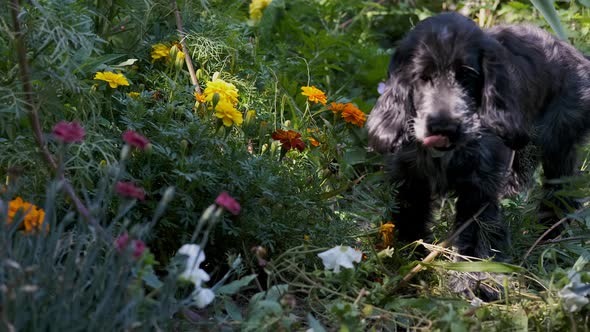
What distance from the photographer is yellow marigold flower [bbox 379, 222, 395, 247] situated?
3.10 metres

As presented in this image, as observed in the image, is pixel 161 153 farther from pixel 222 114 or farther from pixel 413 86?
pixel 413 86

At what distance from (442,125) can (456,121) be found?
69mm

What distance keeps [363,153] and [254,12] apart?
145 centimetres

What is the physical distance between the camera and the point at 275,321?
7.09 ft

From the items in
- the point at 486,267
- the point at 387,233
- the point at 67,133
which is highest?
the point at 67,133

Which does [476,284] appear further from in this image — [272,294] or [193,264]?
[193,264]

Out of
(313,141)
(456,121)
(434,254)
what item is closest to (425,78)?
(456,121)

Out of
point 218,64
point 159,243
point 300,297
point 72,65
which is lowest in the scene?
point 300,297

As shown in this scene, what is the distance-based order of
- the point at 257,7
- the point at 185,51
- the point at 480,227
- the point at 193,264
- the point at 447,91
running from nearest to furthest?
1. the point at 193,264
2. the point at 447,91
3. the point at 480,227
4. the point at 185,51
5. the point at 257,7

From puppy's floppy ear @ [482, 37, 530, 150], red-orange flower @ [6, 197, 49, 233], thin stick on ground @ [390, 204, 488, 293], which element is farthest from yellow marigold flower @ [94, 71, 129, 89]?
puppy's floppy ear @ [482, 37, 530, 150]

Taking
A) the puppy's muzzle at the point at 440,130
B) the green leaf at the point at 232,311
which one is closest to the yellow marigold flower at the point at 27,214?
the green leaf at the point at 232,311

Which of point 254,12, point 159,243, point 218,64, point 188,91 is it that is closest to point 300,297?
point 159,243

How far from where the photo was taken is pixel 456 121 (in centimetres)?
292

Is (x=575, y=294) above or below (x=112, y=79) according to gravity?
below
